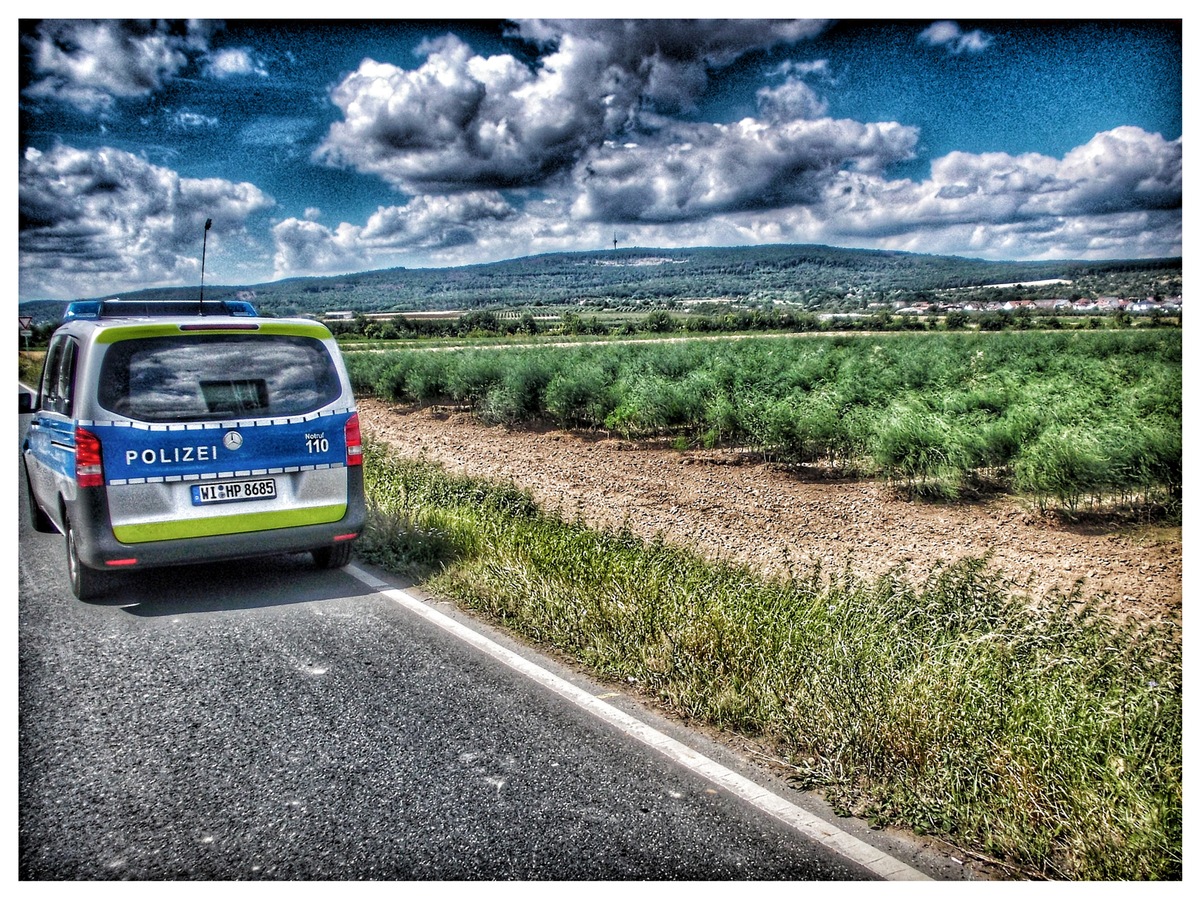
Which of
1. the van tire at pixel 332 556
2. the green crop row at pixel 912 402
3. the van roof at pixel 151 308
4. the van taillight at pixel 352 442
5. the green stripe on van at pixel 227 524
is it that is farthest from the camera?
the green crop row at pixel 912 402

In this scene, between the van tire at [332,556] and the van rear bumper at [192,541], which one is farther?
the van tire at [332,556]

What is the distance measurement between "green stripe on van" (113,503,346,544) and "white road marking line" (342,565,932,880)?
111 cm

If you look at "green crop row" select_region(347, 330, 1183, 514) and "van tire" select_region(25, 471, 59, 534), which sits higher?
"green crop row" select_region(347, 330, 1183, 514)

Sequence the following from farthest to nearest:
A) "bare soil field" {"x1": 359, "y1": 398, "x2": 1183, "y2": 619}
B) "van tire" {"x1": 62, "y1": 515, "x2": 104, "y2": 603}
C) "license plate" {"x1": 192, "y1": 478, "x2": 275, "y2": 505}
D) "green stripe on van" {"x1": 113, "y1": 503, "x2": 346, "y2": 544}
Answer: "bare soil field" {"x1": 359, "y1": 398, "x2": 1183, "y2": 619} → "van tire" {"x1": 62, "y1": 515, "x2": 104, "y2": 603} → "license plate" {"x1": 192, "y1": 478, "x2": 275, "y2": 505} → "green stripe on van" {"x1": 113, "y1": 503, "x2": 346, "y2": 544}

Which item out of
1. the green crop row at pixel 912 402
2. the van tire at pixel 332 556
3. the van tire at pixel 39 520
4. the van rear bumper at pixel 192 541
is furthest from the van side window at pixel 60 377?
the green crop row at pixel 912 402

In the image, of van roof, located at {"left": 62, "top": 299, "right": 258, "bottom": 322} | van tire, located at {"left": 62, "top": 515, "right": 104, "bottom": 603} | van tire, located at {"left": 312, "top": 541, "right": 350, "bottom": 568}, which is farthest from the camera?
van tire, located at {"left": 312, "top": 541, "right": 350, "bottom": 568}

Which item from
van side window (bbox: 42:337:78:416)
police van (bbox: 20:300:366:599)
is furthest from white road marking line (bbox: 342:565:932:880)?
van side window (bbox: 42:337:78:416)

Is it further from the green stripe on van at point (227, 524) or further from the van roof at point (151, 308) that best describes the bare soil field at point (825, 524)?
the van roof at point (151, 308)

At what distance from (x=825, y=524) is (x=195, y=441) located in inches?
206

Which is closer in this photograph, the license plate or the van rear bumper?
the van rear bumper

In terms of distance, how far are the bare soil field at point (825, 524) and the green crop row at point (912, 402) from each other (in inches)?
15.7

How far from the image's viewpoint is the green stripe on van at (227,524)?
5.11m

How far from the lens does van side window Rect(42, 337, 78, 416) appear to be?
532 centimetres

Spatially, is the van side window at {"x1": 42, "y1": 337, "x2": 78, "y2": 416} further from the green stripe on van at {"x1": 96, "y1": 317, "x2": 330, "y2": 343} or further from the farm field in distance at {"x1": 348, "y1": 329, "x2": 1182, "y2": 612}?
the farm field in distance at {"x1": 348, "y1": 329, "x2": 1182, "y2": 612}
